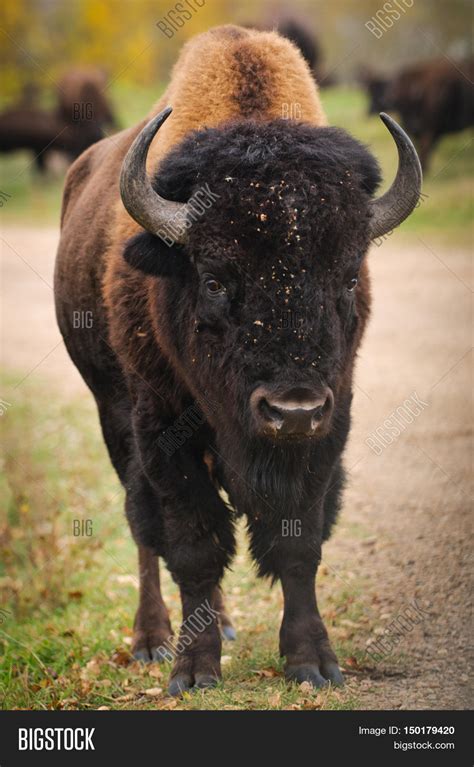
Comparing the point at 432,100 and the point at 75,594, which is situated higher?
the point at 432,100

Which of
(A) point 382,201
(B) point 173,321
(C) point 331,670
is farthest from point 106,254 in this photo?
(C) point 331,670

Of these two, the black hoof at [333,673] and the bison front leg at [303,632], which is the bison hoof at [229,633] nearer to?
the bison front leg at [303,632]

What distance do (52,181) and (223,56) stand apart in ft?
82.8

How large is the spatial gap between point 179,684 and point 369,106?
2326cm

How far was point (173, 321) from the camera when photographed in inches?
198

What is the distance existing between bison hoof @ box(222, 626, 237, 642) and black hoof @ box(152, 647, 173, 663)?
0.39m

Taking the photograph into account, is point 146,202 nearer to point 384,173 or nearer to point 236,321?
point 236,321

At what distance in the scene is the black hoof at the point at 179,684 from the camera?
516cm

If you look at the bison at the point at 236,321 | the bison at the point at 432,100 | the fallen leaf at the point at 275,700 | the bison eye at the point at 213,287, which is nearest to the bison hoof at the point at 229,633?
the bison at the point at 236,321

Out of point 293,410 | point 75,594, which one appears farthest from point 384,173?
Result: point 293,410

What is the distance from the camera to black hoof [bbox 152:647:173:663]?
6.03 m

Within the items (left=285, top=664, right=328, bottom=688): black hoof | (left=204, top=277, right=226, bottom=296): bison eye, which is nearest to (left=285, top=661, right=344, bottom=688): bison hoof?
(left=285, top=664, right=328, bottom=688): black hoof

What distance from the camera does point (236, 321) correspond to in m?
4.54
